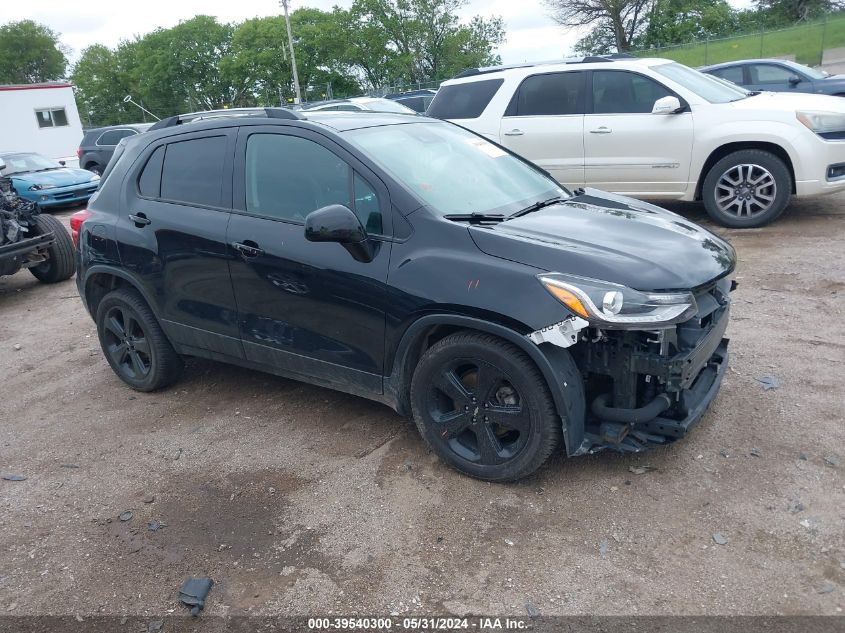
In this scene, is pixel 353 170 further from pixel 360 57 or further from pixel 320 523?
pixel 360 57

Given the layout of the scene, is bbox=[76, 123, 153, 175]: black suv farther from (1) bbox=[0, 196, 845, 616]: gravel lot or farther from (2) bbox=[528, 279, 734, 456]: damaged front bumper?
(2) bbox=[528, 279, 734, 456]: damaged front bumper

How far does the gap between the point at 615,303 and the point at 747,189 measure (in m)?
5.62

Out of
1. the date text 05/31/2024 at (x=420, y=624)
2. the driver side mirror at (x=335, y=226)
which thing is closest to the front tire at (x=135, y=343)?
the driver side mirror at (x=335, y=226)

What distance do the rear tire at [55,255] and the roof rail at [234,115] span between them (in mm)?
4550

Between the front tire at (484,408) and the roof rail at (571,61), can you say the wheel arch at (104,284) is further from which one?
the roof rail at (571,61)

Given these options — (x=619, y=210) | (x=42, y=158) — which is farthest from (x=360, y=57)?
(x=619, y=210)

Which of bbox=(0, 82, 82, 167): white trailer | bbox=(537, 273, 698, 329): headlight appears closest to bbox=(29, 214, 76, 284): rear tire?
bbox=(537, 273, 698, 329): headlight

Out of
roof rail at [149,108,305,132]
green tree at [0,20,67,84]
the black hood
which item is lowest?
the black hood

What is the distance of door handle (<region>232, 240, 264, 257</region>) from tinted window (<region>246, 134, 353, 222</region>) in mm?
193

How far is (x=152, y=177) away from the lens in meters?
4.80

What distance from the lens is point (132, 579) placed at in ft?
10.3

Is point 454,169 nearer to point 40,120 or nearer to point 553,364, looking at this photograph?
point 553,364

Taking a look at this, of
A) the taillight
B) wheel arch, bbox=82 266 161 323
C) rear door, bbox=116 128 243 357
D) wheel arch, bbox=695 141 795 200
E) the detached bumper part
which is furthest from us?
wheel arch, bbox=695 141 795 200

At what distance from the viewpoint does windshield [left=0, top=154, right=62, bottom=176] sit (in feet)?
55.0
